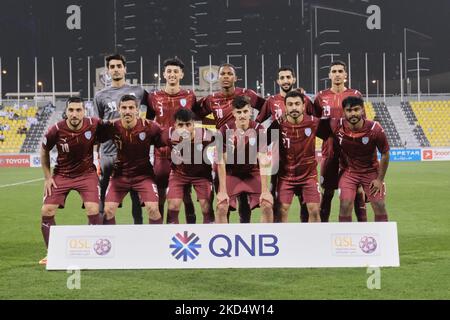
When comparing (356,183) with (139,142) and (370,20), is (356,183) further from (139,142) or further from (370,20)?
(370,20)

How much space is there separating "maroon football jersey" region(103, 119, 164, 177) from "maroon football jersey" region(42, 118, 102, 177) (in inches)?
9.7

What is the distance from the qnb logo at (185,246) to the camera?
5.54m

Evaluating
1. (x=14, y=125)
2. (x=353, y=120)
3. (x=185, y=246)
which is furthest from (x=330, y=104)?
(x=14, y=125)

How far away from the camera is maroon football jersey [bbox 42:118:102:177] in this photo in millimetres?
6773

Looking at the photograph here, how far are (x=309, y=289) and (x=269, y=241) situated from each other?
572mm

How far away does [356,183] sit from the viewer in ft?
22.9

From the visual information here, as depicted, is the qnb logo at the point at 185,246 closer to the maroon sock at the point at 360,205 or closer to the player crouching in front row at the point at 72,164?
the player crouching in front row at the point at 72,164

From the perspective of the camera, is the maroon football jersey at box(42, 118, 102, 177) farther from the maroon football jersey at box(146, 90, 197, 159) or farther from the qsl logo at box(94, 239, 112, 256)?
the qsl logo at box(94, 239, 112, 256)

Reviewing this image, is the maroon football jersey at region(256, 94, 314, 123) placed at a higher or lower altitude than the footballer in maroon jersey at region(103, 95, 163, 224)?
higher

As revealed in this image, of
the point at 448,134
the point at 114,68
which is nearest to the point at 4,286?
the point at 114,68

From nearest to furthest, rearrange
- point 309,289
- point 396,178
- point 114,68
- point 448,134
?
point 309,289 < point 114,68 < point 396,178 < point 448,134

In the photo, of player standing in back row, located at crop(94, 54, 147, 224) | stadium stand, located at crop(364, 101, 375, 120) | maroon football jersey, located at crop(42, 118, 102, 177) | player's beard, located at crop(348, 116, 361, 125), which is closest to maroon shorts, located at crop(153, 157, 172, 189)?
player standing in back row, located at crop(94, 54, 147, 224)

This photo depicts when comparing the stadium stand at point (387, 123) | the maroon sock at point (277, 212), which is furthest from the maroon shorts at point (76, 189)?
the stadium stand at point (387, 123)

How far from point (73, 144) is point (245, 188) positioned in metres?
2.09
